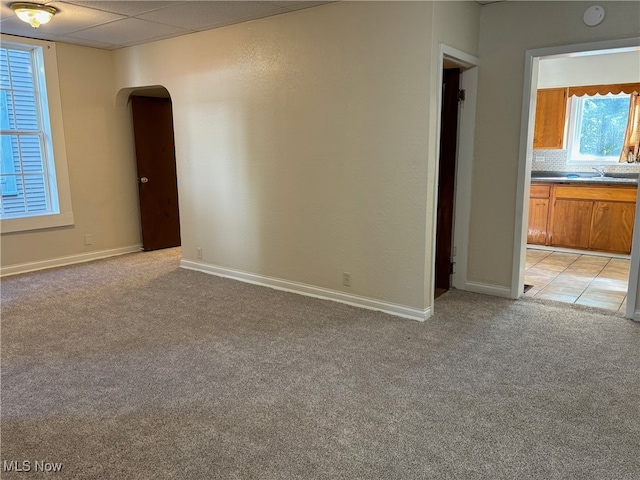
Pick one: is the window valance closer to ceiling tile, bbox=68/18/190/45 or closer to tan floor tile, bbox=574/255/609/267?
tan floor tile, bbox=574/255/609/267

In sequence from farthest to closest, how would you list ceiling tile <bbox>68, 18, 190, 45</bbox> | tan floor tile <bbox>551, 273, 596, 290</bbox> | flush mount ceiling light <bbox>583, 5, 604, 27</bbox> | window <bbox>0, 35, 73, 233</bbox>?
window <bbox>0, 35, 73, 233</bbox>
tan floor tile <bbox>551, 273, 596, 290</bbox>
ceiling tile <bbox>68, 18, 190, 45</bbox>
flush mount ceiling light <bbox>583, 5, 604, 27</bbox>

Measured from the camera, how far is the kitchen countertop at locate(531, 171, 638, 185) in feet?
18.6

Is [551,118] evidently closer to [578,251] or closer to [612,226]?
[612,226]

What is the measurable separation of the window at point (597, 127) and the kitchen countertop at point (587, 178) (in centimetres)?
23

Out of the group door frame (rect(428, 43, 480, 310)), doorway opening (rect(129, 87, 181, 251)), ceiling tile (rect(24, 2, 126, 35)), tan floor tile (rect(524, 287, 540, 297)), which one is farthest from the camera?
doorway opening (rect(129, 87, 181, 251))

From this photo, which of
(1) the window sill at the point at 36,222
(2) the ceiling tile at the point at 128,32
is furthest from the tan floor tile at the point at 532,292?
(1) the window sill at the point at 36,222

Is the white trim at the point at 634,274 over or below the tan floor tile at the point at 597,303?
over

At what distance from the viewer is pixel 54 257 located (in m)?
5.50

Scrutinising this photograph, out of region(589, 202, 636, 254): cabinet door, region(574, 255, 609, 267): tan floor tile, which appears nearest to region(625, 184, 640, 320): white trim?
region(574, 255, 609, 267): tan floor tile

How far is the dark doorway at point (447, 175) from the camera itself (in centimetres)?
419

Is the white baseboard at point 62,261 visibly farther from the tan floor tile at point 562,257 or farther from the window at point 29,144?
the tan floor tile at point 562,257

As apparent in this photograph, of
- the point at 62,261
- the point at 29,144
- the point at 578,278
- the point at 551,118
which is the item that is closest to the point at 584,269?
the point at 578,278

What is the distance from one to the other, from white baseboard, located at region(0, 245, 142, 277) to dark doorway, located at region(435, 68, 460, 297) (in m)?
4.03

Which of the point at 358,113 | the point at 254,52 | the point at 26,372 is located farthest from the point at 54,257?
the point at 358,113
